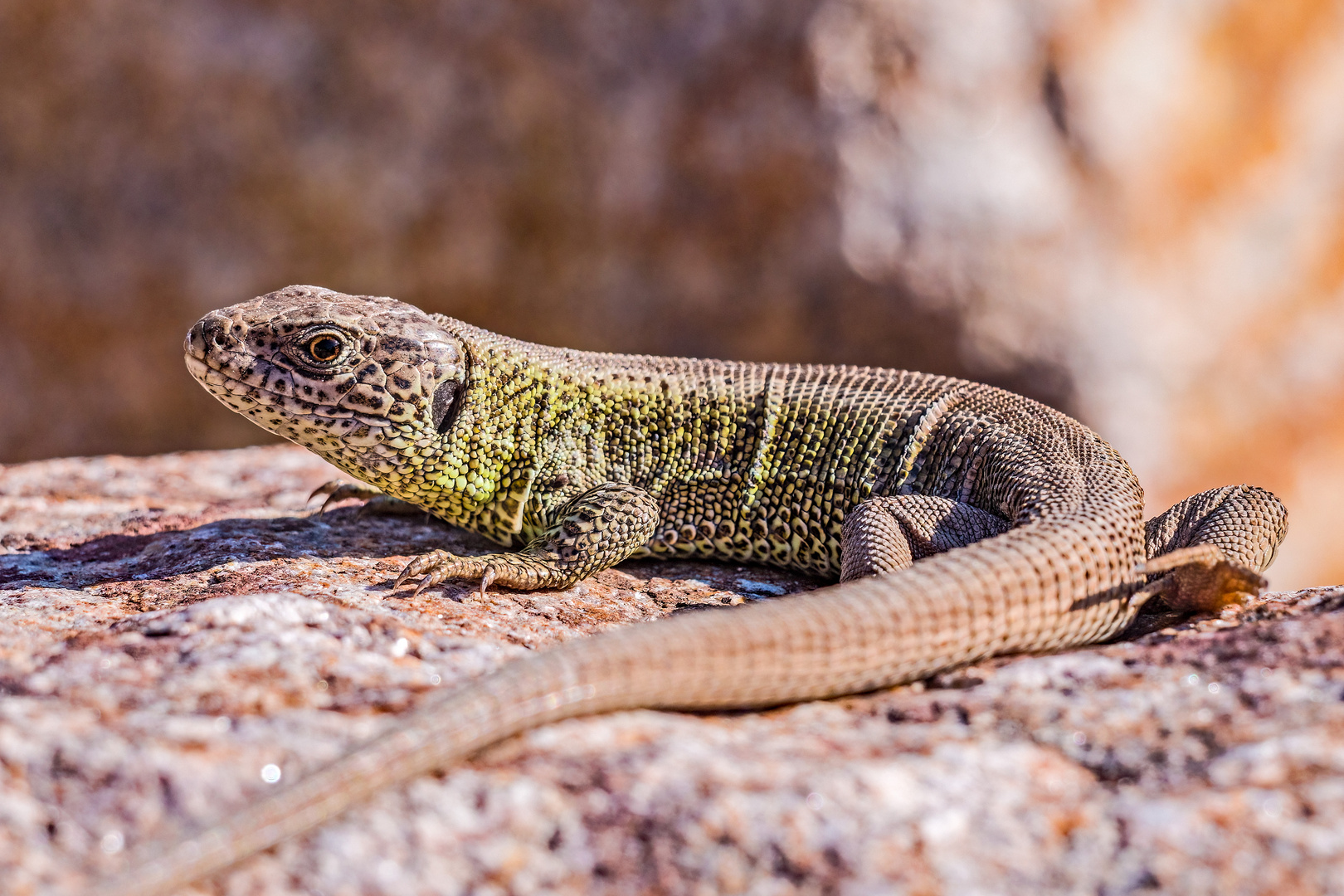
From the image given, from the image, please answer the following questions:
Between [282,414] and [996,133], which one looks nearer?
[282,414]

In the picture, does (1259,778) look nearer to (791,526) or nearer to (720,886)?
(720,886)

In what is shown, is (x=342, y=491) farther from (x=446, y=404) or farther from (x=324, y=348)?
(x=324, y=348)

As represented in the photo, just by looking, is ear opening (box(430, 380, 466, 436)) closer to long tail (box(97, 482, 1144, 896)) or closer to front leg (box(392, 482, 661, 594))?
front leg (box(392, 482, 661, 594))

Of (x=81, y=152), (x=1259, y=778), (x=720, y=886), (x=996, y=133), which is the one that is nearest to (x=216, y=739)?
(x=720, y=886)

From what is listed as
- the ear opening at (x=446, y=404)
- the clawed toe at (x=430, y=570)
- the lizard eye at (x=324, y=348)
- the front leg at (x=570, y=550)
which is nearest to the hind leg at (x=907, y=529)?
the front leg at (x=570, y=550)

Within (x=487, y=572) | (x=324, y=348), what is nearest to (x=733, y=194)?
(x=324, y=348)

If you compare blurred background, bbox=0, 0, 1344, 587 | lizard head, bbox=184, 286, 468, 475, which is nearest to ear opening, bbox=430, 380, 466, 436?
lizard head, bbox=184, 286, 468, 475
